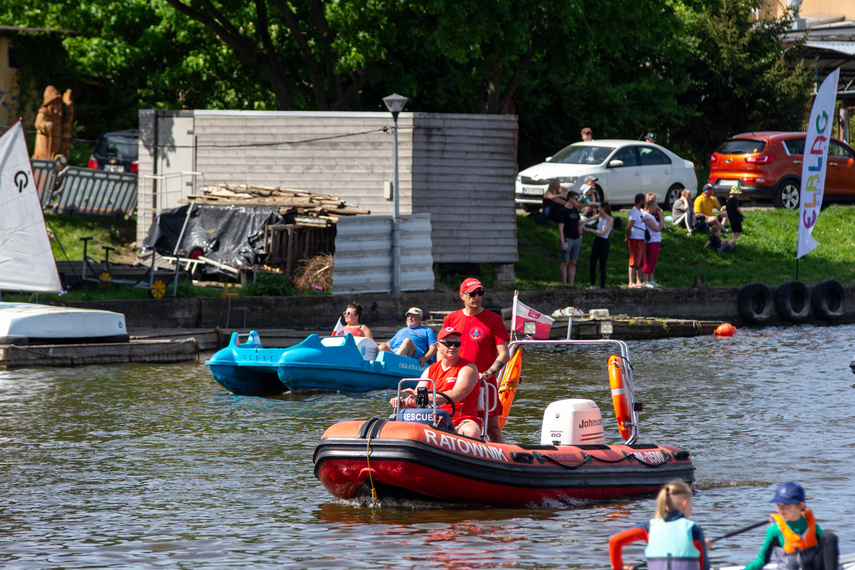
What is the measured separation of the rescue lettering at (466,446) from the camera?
918cm

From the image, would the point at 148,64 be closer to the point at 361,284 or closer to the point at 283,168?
the point at 283,168

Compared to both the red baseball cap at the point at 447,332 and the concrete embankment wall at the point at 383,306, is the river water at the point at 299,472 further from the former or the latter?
the concrete embankment wall at the point at 383,306

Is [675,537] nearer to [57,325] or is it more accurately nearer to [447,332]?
[447,332]

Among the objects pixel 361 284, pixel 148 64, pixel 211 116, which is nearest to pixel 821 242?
pixel 361 284

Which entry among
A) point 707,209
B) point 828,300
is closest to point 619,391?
point 828,300

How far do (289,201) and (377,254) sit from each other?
230 cm

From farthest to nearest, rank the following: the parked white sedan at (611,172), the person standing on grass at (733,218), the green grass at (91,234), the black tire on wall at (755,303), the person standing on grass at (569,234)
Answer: the person standing on grass at (733,218)
the parked white sedan at (611,172)
the black tire on wall at (755,303)
the green grass at (91,234)
the person standing on grass at (569,234)

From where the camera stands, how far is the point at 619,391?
10344 mm

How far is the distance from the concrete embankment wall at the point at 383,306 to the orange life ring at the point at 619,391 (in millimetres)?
9215

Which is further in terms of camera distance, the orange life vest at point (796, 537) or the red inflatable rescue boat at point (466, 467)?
the red inflatable rescue boat at point (466, 467)

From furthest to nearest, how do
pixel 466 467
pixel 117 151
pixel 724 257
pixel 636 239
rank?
pixel 117 151 → pixel 724 257 → pixel 636 239 → pixel 466 467

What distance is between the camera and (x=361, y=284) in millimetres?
21641

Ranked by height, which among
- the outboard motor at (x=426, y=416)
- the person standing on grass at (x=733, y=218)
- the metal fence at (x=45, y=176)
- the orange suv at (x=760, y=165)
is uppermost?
the orange suv at (x=760, y=165)

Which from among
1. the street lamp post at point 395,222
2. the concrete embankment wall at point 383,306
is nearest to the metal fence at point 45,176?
the concrete embankment wall at point 383,306
